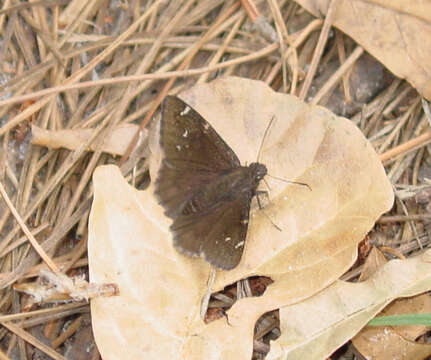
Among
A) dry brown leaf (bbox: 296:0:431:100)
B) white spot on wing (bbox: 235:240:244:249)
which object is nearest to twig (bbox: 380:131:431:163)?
dry brown leaf (bbox: 296:0:431:100)

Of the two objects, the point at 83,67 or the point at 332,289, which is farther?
the point at 83,67

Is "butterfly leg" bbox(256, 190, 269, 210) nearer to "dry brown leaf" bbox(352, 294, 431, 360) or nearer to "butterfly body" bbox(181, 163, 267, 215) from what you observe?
"butterfly body" bbox(181, 163, 267, 215)

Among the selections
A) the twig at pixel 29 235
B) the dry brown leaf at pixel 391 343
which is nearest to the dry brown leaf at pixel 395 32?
the dry brown leaf at pixel 391 343

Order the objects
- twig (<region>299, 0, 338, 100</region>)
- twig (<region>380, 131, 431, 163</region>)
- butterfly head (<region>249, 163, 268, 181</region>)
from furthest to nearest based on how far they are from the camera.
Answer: twig (<region>299, 0, 338, 100</region>)
twig (<region>380, 131, 431, 163</region>)
butterfly head (<region>249, 163, 268, 181</region>)

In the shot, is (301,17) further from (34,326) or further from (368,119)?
(34,326)

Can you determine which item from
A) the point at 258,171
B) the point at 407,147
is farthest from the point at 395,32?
the point at 258,171

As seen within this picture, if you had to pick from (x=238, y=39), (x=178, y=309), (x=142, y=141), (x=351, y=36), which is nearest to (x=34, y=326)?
(x=178, y=309)

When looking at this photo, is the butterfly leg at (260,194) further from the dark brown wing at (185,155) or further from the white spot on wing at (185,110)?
the white spot on wing at (185,110)
